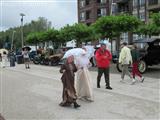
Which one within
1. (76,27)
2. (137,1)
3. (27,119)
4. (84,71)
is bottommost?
(27,119)

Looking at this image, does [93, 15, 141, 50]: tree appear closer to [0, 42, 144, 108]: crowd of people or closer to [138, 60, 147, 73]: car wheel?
[138, 60, 147, 73]: car wheel

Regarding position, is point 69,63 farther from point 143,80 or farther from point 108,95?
point 143,80

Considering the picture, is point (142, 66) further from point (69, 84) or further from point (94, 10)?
point (94, 10)

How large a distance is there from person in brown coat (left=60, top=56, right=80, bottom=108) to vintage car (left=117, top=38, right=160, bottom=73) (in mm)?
10402

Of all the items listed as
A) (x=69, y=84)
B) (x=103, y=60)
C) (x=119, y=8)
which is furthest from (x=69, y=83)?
(x=119, y=8)

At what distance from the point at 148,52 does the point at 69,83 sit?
11.4 metres

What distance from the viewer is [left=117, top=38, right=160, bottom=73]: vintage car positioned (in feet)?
68.4

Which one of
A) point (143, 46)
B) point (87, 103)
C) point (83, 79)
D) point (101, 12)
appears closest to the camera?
point (87, 103)

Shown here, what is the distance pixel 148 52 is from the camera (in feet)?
69.9

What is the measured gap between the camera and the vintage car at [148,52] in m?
20.8

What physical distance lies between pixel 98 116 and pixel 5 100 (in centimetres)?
409

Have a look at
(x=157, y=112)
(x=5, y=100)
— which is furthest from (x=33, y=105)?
(x=157, y=112)

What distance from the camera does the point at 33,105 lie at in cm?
1141

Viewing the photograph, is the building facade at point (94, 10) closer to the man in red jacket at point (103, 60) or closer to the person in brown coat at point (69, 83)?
the man in red jacket at point (103, 60)
